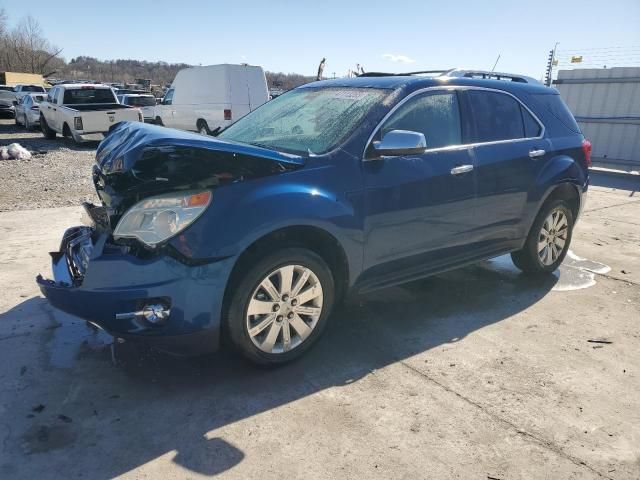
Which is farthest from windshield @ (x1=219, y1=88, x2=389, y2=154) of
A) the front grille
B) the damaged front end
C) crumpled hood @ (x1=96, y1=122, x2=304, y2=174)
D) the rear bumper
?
the rear bumper

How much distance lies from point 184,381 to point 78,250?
1109 millimetres

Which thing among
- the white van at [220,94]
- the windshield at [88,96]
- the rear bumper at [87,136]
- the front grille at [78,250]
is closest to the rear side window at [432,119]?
the front grille at [78,250]

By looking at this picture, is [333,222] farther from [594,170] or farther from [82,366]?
[594,170]

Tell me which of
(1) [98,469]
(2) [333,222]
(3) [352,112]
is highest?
(3) [352,112]

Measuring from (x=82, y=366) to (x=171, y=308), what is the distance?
0.97 meters

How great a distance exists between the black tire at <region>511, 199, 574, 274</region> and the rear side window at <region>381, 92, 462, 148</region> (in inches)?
54.7

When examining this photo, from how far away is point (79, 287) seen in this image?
298cm

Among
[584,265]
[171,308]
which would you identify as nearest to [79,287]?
[171,308]

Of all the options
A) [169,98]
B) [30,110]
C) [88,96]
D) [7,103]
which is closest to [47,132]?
[88,96]

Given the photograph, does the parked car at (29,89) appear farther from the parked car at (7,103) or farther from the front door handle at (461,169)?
the front door handle at (461,169)

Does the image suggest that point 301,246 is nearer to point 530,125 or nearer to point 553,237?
point 530,125

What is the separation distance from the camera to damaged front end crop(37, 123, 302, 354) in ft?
9.33

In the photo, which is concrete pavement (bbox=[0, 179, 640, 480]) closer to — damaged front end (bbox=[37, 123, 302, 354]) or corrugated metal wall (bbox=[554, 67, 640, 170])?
damaged front end (bbox=[37, 123, 302, 354])

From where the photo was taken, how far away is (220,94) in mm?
15227
